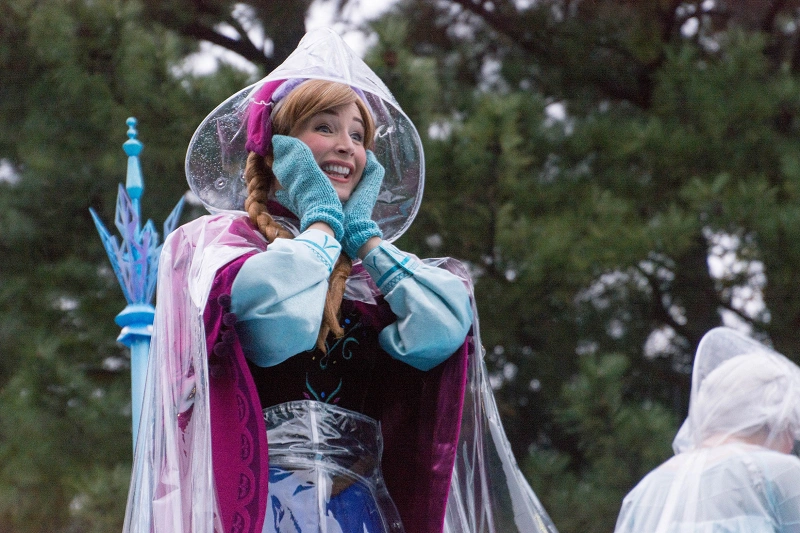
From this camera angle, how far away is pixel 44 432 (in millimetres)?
4680

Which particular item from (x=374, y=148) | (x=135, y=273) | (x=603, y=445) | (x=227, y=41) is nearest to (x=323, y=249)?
(x=374, y=148)

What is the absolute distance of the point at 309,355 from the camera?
182 cm

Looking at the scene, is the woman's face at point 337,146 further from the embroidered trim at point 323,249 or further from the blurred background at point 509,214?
the blurred background at point 509,214

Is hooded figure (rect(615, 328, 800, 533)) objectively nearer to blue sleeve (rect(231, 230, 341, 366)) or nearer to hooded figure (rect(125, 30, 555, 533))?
hooded figure (rect(125, 30, 555, 533))

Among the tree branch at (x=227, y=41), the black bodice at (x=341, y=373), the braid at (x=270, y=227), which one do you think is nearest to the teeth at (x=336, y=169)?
the braid at (x=270, y=227)

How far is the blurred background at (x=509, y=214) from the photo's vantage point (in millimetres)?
4602

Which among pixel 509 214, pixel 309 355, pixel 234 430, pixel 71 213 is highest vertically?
pixel 71 213

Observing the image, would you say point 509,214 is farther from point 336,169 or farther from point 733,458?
point 336,169

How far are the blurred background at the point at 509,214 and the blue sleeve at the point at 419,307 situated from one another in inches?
102

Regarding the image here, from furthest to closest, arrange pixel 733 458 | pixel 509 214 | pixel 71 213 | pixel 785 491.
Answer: pixel 71 213
pixel 509 214
pixel 733 458
pixel 785 491

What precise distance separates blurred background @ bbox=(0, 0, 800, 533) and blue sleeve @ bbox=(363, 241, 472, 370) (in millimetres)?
2602

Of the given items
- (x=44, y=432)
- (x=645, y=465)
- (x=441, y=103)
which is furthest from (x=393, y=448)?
(x=441, y=103)

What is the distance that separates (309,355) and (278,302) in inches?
6.9

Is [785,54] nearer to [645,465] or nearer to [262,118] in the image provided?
[645,465]
